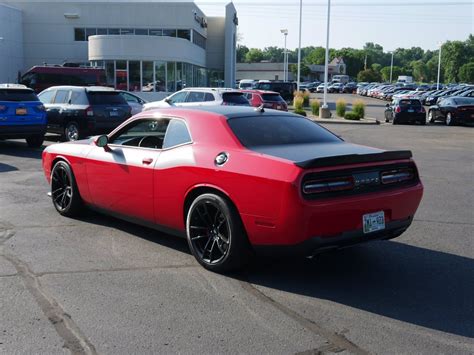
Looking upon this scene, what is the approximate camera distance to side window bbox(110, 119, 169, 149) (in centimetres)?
617

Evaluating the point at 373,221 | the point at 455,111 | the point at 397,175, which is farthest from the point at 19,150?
the point at 455,111

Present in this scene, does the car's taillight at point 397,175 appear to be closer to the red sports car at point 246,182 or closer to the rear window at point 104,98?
the red sports car at point 246,182

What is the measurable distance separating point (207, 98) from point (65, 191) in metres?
13.5

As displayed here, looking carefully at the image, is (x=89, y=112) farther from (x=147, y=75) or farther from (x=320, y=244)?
(x=147, y=75)

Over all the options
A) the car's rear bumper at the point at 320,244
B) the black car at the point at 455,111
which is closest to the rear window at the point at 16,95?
the car's rear bumper at the point at 320,244

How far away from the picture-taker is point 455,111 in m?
28.9

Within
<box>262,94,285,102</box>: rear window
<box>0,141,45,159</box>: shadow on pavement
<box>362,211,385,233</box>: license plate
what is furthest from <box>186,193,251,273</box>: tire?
<box>262,94,285,102</box>: rear window

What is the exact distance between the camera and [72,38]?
4597 centimetres

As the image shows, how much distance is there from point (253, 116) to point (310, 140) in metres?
0.65

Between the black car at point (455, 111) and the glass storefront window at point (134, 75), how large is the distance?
67.8ft

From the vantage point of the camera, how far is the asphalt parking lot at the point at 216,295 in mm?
3914

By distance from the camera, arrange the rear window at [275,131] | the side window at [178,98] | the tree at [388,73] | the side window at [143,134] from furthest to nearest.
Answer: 1. the tree at [388,73]
2. the side window at [178,98]
3. the side window at [143,134]
4. the rear window at [275,131]

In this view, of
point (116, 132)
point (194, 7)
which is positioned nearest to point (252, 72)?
point (194, 7)

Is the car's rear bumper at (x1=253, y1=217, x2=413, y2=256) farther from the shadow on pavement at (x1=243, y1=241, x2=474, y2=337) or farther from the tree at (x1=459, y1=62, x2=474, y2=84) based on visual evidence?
the tree at (x1=459, y1=62, x2=474, y2=84)
